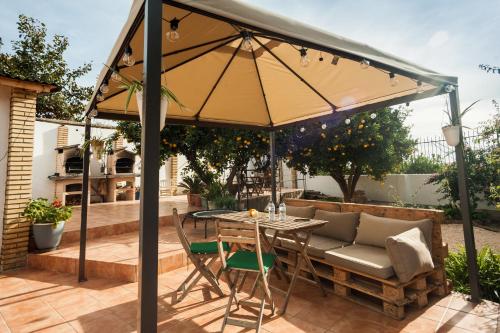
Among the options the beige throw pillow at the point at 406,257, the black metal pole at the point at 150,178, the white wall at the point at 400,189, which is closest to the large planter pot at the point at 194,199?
the white wall at the point at 400,189

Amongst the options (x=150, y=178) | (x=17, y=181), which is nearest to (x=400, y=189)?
(x=150, y=178)

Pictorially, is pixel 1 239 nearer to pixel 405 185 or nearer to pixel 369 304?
pixel 369 304

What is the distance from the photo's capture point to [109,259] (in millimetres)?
4039

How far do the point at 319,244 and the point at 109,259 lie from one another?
308 centimetres

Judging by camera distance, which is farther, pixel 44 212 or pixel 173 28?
pixel 44 212

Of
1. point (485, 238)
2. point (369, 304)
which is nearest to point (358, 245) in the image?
point (369, 304)

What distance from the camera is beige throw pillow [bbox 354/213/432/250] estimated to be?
3049 millimetres

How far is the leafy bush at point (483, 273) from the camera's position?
323 centimetres

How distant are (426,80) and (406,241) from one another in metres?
1.68

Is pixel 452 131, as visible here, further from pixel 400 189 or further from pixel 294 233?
pixel 400 189

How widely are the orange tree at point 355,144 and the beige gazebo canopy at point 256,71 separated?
296 centimetres

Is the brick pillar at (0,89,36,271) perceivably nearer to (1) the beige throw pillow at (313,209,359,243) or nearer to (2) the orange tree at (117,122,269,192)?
(2) the orange tree at (117,122,269,192)

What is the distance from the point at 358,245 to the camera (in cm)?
344

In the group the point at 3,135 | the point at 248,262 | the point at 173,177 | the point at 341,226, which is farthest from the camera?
the point at 173,177
